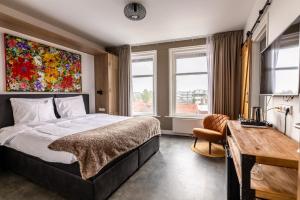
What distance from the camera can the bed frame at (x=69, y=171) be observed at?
164 centimetres

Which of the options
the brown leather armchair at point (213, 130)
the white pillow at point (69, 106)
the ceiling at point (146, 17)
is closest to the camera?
the ceiling at point (146, 17)

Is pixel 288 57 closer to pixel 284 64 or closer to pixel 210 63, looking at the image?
pixel 284 64

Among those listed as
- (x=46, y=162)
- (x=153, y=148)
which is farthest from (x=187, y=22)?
(x=46, y=162)

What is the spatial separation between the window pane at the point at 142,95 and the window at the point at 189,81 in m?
0.65

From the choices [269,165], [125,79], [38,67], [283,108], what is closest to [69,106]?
[38,67]

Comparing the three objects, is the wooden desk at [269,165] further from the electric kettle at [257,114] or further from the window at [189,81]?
the window at [189,81]

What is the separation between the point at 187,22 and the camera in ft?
10.2

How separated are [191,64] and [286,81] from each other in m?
2.95

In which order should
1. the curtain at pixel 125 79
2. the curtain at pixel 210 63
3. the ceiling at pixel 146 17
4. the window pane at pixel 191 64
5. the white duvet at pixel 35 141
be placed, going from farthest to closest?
1. the curtain at pixel 125 79
2. the window pane at pixel 191 64
3. the curtain at pixel 210 63
4. the ceiling at pixel 146 17
5. the white duvet at pixel 35 141

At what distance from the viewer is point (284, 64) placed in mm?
1400

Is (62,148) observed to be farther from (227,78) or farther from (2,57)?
(227,78)

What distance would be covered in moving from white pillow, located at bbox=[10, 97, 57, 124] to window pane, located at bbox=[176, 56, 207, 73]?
10.6ft

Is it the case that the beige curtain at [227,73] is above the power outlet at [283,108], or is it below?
above

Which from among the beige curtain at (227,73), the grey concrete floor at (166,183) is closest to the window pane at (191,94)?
the beige curtain at (227,73)
